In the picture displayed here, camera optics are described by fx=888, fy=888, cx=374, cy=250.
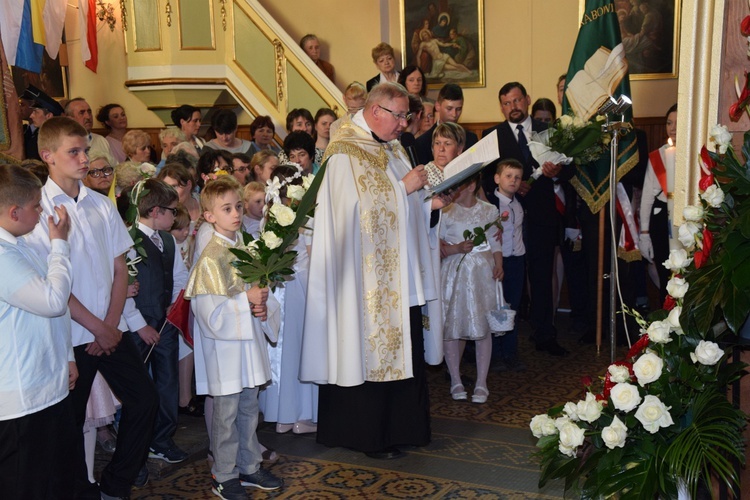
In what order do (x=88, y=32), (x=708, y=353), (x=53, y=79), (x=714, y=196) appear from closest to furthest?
(x=708, y=353) → (x=714, y=196) → (x=88, y=32) → (x=53, y=79)

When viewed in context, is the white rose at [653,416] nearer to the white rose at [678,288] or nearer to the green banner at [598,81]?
the white rose at [678,288]

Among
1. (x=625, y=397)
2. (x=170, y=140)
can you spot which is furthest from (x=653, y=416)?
(x=170, y=140)

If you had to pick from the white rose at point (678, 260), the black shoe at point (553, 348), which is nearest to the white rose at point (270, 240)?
the white rose at point (678, 260)

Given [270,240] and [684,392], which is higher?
[270,240]

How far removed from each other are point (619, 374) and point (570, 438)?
0.28 m

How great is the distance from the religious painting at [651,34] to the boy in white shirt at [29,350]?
309 inches

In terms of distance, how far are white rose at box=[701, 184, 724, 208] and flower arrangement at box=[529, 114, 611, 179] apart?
422cm

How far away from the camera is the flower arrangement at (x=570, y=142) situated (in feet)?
23.5

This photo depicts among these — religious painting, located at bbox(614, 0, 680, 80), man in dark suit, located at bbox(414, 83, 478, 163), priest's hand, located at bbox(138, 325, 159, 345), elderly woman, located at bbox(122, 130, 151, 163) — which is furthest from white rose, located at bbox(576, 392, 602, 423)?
religious painting, located at bbox(614, 0, 680, 80)

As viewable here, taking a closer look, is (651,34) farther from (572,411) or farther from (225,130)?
(572,411)

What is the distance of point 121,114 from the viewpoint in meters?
8.98

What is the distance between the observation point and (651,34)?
392 inches

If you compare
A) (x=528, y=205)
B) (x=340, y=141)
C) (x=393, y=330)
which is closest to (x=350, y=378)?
(x=393, y=330)

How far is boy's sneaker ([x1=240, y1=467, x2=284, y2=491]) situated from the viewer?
4.73 meters
